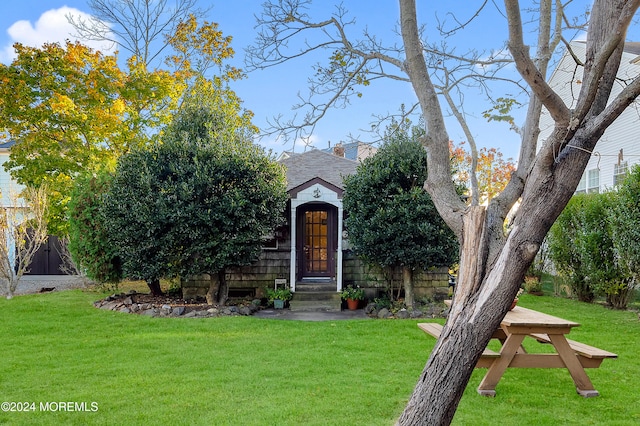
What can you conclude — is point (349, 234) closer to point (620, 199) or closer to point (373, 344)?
point (373, 344)

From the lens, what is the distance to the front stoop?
10.9 metres

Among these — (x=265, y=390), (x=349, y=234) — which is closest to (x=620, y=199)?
(x=349, y=234)

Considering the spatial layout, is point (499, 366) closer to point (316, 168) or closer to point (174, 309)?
point (174, 309)

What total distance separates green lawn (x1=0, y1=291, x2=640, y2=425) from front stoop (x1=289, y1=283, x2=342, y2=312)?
1867 millimetres

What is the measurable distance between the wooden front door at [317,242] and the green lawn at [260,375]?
3.71m

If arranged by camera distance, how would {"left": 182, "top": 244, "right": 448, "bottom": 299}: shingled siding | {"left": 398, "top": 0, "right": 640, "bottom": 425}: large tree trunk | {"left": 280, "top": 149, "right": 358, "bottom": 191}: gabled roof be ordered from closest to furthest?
{"left": 398, "top": 0, "right": 640, "bottom": 425}: large tree trunk, {"left": 182, "top": 244, "right": 448, "bottom": 299}: shingled siding, {"left": 280, "top": 149, "right": 358, "bottom": 191}: gabled roof

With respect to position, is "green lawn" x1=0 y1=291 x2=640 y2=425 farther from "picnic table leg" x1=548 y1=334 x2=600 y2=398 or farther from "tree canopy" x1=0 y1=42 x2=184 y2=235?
"tree canopy" x1=0 y1=42 x2=184 y2=235

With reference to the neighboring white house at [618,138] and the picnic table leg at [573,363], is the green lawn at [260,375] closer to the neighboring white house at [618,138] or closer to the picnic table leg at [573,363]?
the picnic table leg at [573,363]

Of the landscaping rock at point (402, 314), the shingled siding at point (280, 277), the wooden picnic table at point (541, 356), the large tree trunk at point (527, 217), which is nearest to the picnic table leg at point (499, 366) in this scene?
the wooden picnic table at point (541, 356)

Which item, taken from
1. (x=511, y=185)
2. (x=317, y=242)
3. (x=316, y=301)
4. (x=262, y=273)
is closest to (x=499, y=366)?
(x=511, y=185)

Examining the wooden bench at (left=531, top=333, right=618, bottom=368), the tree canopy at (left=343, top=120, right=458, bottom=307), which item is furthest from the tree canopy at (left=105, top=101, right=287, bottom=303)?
the wooden bench at (left=531, top=333, right=618, bottom=368)

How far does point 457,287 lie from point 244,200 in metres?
7.15

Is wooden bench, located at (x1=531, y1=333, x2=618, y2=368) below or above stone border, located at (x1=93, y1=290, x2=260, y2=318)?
above

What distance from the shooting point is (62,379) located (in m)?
5.35
